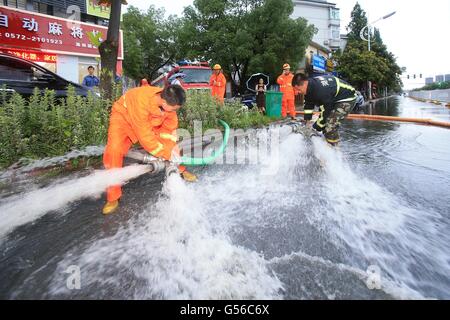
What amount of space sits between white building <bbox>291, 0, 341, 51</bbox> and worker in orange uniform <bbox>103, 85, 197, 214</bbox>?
151 feet

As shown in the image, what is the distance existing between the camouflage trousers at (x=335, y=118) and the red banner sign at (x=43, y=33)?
43.2ft

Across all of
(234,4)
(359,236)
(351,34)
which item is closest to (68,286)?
(359,236)

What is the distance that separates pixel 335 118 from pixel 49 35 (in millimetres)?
17569

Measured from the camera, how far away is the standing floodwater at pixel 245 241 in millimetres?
1950

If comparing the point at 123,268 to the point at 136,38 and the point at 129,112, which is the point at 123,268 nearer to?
the point at 129,112

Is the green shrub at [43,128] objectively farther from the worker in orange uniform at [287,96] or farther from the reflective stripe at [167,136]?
the worker in orange uniform at [287,96]

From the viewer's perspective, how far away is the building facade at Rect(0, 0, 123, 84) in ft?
52.2

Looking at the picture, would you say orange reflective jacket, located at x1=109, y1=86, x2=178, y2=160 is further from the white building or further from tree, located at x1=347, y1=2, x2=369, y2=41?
tree, located at x1=347, y1=2, x2=369, y2=41

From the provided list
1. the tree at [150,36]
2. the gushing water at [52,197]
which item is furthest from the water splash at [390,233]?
the tree at [150,36]

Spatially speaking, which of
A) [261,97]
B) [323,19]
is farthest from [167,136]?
[323,19]

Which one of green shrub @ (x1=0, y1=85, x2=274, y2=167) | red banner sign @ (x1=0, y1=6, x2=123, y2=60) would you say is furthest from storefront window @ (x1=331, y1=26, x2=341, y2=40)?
green shrub @ (x1=0, y1=85, x2=274, y2=167)

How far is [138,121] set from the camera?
3139 mm

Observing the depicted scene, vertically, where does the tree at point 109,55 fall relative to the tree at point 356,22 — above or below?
below

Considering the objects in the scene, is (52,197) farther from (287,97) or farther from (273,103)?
(287,97)
